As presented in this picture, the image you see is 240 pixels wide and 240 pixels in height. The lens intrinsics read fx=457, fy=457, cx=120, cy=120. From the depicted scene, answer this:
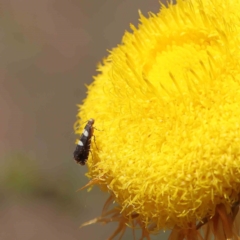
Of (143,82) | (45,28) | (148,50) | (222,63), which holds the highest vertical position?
(45,28)

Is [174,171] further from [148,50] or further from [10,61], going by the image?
[10,61]

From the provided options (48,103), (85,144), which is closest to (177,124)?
(85,144)

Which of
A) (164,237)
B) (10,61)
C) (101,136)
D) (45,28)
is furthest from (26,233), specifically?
(101,136)

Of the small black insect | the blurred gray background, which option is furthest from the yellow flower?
the blurred gray background

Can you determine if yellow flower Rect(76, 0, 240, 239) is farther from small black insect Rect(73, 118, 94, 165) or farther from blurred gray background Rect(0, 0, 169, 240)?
blurred gray background Rect(0, 0, 169, 240)

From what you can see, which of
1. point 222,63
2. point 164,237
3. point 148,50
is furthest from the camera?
point 164,237

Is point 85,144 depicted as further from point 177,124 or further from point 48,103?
point 48,103
